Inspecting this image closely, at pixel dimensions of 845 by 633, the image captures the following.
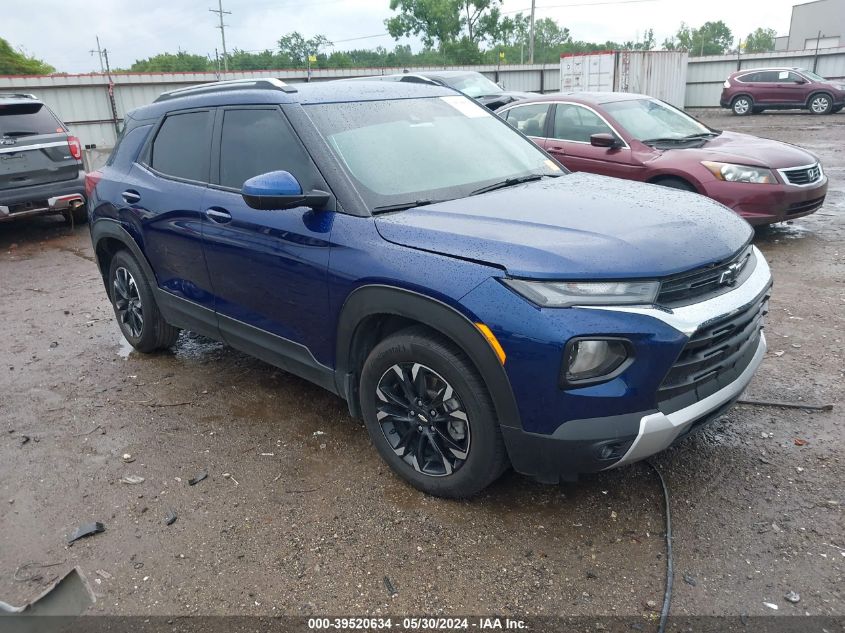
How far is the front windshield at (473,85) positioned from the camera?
14.0 metres

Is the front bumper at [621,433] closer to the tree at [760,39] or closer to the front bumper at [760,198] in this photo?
the front bumper at [760,198]

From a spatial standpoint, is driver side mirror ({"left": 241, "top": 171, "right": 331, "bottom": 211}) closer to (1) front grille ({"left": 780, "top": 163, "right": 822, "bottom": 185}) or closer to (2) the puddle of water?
(2) the puddle of water

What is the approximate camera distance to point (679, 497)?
314 cm

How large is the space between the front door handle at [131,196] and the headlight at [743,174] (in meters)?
5.59

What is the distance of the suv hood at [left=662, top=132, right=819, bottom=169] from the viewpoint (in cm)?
705

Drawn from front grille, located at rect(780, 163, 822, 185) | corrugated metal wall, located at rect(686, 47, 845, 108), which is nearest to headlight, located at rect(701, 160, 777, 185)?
front grille, located at rect(780, 163, 822, 185)

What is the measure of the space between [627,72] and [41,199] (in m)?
19.9

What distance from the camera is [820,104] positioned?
22844 millimetres

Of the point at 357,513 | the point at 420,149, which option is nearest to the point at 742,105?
the point at 420,149

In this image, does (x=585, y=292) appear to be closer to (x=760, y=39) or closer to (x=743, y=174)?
(x=743, y=174)

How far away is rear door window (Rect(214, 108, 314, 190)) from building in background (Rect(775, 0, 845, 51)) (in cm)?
6626

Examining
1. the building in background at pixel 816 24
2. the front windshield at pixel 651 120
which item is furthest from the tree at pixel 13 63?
the building in background at pixel 816 24

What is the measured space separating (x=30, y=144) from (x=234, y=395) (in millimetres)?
6555

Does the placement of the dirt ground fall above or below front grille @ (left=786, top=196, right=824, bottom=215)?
below
